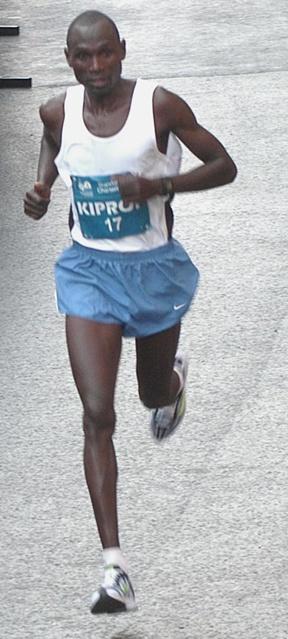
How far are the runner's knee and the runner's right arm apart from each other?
702 millimetres

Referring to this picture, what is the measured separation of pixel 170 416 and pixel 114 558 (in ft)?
5.07

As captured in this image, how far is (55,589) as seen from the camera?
6.13 meters

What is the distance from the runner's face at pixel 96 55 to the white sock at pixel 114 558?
1466mm

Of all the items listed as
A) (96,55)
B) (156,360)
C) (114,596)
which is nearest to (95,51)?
(96,55)

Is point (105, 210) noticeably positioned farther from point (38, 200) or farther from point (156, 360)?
point (156, 360)

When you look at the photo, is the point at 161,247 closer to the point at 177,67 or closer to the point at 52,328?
the point at 52,328

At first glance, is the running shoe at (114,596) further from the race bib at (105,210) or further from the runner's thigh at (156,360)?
the race bib at (105,210)

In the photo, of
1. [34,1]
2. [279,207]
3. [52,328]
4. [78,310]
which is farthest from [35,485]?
[34,1]

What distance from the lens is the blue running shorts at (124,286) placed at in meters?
5.86

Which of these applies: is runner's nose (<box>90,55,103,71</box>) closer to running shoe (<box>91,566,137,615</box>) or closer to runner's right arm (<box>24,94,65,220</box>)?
runner's right arm (<box>24,94,65,220</box>)

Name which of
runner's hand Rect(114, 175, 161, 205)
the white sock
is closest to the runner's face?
runner's hand Rect(114, 175, 161, 205)

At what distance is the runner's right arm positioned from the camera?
586cm

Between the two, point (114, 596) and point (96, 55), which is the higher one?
point (96, 55)

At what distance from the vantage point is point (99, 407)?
5684 mm
